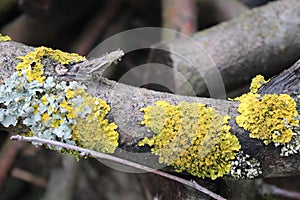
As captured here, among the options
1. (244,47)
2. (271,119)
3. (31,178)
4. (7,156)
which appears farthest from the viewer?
(31,178)

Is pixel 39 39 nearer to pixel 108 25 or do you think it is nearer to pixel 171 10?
pixel 108 25

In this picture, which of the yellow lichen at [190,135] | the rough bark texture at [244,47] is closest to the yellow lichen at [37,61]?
the yellow lichen at [190,135]

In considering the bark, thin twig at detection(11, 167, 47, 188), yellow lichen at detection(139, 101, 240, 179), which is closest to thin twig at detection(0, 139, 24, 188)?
thin twig at detection(11, 167, 47, 188)

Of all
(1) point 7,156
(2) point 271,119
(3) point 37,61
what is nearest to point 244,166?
(2) point 271,119

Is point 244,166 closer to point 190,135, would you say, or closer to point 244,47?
point 190,135

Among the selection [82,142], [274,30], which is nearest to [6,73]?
[82,142]
